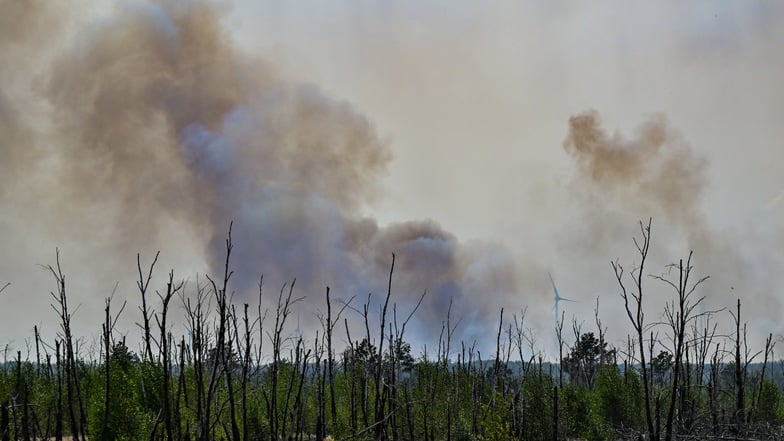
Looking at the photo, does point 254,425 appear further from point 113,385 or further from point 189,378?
point 113,385

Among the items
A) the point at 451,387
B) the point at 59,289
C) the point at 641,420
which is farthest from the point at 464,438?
the point at 59,289

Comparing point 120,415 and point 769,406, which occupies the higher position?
point 120,415

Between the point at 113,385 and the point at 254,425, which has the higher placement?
the point at 113,385

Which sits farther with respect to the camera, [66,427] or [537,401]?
[66,427]

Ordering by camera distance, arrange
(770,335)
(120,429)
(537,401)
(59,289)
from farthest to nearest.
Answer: (537,401), (770,335), (120,429), (59,289)

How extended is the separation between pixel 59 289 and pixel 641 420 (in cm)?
2677

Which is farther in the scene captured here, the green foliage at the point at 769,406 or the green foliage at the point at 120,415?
the green foliage at the point at 769,406

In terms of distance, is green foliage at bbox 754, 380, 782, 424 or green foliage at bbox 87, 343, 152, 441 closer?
green foliage at bbox 87, 343, 152, 441

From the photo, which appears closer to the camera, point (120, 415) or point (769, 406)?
point (120, 415)

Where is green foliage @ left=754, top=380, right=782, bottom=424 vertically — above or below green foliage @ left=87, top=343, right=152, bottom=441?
below

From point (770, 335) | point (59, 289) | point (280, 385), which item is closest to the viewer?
point (59, 289)

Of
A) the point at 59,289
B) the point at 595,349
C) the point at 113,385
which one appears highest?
the point at 59,289

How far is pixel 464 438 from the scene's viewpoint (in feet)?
81.6

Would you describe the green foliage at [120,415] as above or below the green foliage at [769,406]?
above
